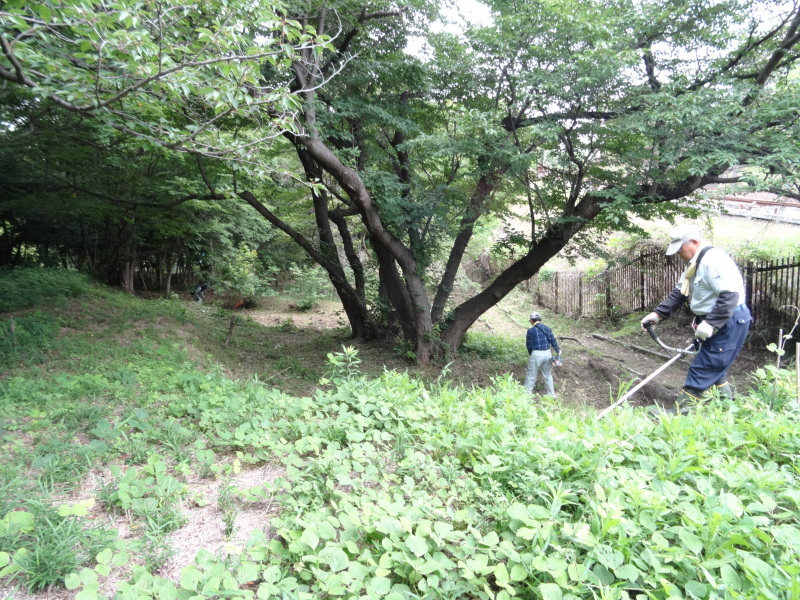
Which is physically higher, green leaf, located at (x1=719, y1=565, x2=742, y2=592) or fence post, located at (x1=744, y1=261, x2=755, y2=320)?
fence post, located at (x1=744, y1=261, x2=755, y2=320)

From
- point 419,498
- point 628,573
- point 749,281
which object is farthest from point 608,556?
point 749,281

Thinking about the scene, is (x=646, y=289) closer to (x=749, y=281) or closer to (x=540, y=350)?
(x=749, y=281)

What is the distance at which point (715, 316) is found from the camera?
11.4 feet

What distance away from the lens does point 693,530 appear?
1570 mm

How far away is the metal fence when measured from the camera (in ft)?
25.5

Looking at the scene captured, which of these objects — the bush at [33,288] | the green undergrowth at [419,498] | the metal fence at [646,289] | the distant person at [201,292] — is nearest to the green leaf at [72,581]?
the green undergrowth at [419,498]

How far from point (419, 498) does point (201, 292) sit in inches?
651

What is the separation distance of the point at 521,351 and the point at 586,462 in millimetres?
8178

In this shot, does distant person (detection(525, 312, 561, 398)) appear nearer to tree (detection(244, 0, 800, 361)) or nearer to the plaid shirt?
the plaid shirt

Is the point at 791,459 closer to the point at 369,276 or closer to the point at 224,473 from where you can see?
the point at 224,473

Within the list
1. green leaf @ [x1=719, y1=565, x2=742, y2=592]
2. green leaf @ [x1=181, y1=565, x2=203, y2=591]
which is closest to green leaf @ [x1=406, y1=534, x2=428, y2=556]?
green leaf @ [x1=181, y1=565, x2=203, y2=591]

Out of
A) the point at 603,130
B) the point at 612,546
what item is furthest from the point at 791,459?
the point at 603,130

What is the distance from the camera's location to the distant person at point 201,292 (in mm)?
16266

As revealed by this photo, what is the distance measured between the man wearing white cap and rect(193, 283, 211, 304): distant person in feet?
52.5
